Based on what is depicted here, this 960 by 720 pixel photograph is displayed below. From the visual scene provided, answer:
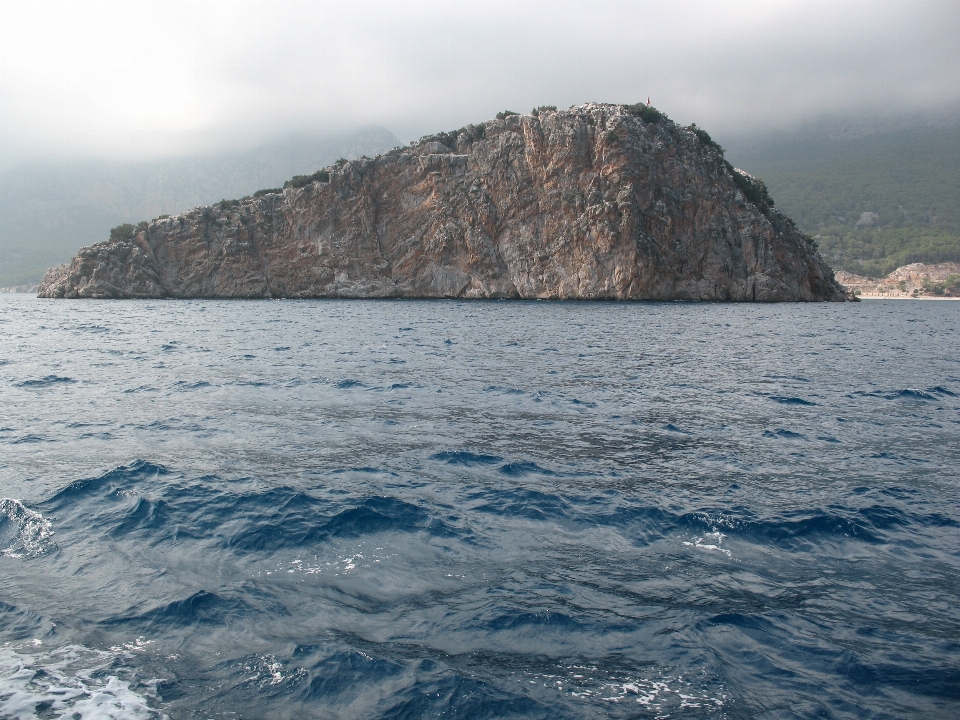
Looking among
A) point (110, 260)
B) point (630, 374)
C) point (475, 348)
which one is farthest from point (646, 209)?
point (110, 260)

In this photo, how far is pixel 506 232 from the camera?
288 feet

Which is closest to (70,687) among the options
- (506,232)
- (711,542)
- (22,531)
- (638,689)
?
(22,531)

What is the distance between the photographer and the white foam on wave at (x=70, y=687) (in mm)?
4215

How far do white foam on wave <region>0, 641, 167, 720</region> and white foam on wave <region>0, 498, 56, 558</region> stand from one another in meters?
2.18

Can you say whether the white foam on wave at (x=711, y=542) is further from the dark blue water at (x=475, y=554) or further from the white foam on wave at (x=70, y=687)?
the white foam on wave at (x=70, y=687)

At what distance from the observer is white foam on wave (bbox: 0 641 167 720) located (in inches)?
166

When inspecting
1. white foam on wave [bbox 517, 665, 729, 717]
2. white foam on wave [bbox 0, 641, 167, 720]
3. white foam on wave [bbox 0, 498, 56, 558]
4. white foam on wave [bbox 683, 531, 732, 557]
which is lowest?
white foam on wave [bbox 0, 641, 167, 720]

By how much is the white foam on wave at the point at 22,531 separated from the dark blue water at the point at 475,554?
0.04 m

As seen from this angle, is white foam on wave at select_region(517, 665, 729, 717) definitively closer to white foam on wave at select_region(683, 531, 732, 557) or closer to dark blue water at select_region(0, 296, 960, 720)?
dark blue water at select_region(0, 296, 960, 720)

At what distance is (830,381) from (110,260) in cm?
9754

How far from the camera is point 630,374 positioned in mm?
19203

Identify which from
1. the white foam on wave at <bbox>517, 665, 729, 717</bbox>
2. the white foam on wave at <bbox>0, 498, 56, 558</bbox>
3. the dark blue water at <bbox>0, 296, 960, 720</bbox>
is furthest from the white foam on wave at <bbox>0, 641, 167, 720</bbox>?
the white foam on wave at <bbox>517, 665, 729, 717</bbox>

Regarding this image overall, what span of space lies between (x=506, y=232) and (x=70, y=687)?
8604cm

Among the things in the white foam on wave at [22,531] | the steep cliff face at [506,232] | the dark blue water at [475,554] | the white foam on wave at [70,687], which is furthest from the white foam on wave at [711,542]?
the steep cliff face at [506,232]
